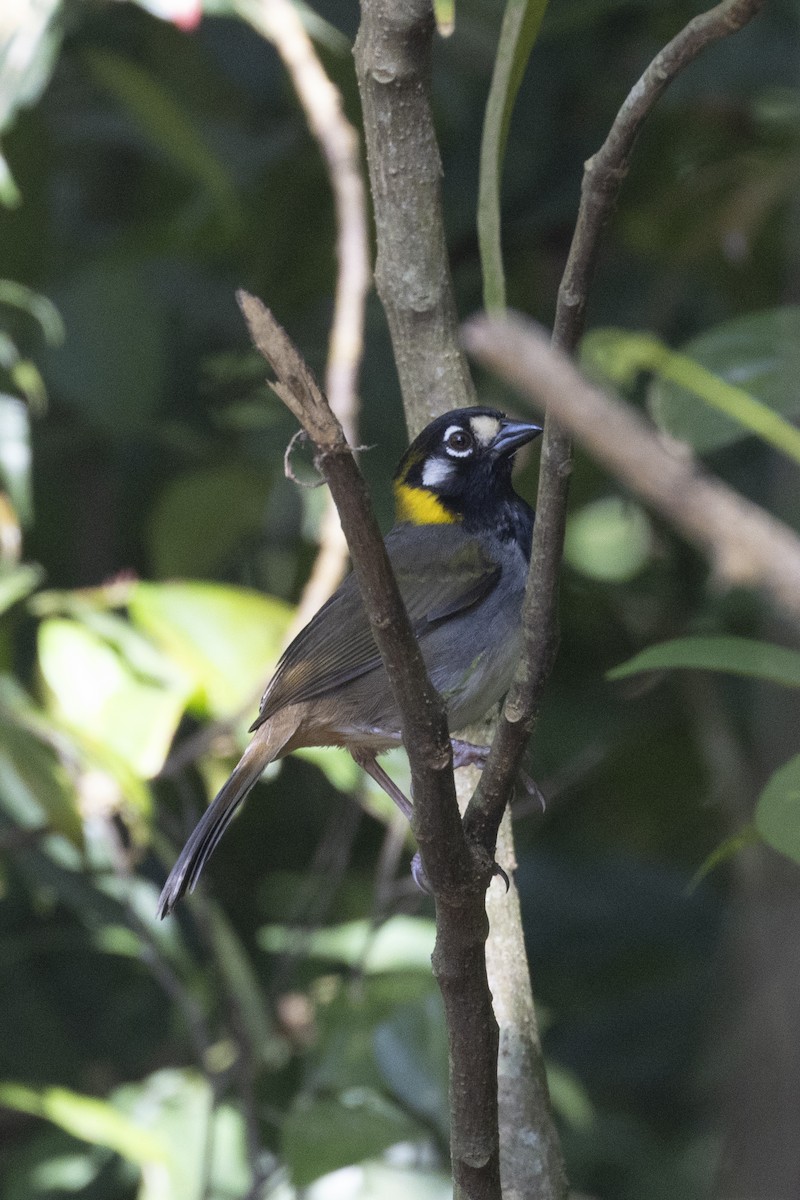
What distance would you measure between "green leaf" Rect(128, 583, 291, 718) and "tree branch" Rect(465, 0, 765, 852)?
1677mm

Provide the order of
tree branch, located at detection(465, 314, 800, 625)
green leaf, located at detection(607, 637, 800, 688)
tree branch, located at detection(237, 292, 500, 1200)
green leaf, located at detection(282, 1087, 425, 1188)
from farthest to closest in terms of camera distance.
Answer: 1. green leaf, located at detection(282, 1087, 425, 1188)
2. green leaf, located at detection(607, 637, 800, 688)
3. tree branch, located at detection(237, 292, 500, 1200)
4. tree branch, located at detection(465, 314, 800, 625)

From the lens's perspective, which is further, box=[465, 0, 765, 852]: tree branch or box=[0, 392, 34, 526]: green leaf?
box=[0, 392, 34, 526]: green leaf

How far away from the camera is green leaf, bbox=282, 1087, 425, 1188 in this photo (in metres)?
2.68

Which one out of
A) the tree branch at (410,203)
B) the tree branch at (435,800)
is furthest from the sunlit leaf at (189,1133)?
the tree branch at (410,203)

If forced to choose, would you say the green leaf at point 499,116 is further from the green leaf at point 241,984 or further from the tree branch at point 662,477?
the green leaf at point 241,984

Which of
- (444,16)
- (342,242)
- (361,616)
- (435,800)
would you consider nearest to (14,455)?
(342,242)

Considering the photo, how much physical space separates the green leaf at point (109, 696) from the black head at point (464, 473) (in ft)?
2.20

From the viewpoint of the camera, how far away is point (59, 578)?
14.5ft

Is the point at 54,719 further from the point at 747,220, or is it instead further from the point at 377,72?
the point at 747,220

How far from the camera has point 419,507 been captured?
131 inches

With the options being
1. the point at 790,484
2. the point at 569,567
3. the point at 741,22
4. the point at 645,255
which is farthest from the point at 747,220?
the point at 741,22

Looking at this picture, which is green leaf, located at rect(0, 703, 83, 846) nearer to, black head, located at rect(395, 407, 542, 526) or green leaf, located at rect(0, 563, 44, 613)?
green leaf, located at rect(0, 563, 44, 613)

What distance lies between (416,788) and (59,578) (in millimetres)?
3174

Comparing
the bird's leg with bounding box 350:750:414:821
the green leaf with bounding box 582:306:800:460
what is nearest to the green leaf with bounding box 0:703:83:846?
the bird's leg with bounding box 350:750:414:821
